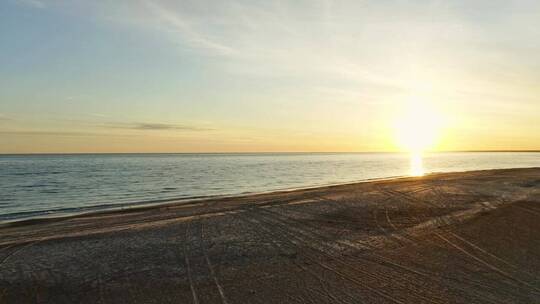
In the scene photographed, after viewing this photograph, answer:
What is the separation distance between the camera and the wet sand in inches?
302

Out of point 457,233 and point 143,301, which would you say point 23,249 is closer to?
point 143,301

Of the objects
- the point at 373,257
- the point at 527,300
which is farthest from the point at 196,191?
the point at 527,300

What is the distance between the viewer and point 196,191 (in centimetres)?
3178

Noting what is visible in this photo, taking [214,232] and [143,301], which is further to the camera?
[214,232]

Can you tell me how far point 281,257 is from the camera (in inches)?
401

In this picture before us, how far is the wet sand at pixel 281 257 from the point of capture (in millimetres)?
7668

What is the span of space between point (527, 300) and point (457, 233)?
226 inches

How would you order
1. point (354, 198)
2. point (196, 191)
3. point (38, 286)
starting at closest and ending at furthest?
point (38, 286) < point (354, 198) < point (196, 191)

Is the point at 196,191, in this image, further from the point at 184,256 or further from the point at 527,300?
the point at 527,300

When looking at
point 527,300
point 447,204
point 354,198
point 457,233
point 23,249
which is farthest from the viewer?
point 354,198

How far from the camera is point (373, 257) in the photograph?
1013 cm

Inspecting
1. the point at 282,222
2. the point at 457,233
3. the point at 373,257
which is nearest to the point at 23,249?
the point at 282,222

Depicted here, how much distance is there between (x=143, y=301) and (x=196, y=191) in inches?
973

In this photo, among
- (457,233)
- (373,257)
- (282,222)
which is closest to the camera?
(373,257)
